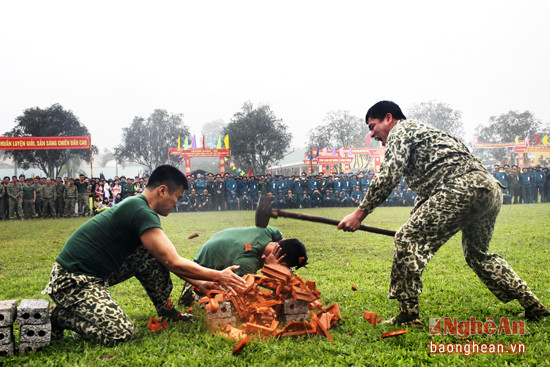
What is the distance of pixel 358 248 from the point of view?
816 centimetres

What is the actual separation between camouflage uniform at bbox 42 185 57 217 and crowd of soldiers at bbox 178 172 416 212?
6.24m

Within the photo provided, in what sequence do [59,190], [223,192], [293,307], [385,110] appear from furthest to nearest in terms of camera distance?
[223,192]
[59,190]
[385,110]
[293,307]

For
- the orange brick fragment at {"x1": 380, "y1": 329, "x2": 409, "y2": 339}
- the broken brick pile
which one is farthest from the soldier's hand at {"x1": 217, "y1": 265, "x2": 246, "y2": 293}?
the orange brick fragment at {"x1": 380, "y1": 329, "x2": 409, "y2": 339}

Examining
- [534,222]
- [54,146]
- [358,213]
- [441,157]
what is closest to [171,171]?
[358,213]

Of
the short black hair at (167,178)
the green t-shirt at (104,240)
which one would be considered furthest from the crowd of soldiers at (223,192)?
the short black hair at (167,178)

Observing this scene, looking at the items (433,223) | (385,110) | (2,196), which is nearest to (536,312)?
(433,223)

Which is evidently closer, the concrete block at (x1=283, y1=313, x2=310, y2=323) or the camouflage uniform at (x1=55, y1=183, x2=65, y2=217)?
the concrete block at (x1=283, y1=313, x2=310, y2=323)

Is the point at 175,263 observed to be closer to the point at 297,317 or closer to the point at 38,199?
Result: the point at 297,317

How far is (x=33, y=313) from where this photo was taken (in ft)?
10.5

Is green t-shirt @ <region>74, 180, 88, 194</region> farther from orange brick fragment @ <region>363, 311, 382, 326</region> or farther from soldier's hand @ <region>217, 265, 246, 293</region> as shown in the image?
orange brick fragment @ <region>363, 311, 382, 326</region>

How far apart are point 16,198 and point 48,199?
1.39 m

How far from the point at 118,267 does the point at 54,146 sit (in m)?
22.6

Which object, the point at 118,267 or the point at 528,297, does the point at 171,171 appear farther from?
the point at 528,297

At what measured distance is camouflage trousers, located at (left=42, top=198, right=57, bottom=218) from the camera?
63.5 ft
